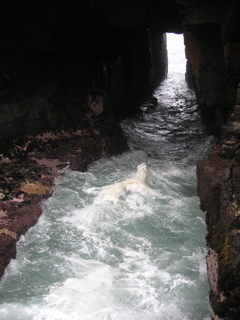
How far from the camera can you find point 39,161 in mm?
8398

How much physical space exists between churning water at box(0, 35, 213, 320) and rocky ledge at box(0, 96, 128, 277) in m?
0.21

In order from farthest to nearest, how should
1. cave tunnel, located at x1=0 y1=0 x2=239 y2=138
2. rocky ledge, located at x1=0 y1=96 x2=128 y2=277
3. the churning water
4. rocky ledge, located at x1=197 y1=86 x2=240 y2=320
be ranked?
cave tunnel, located at x1=0 y1=0 x2=239 y2=138
rocky ledge, located at x1=0 y1=96 x2=128 y2=277
the churning water
rocky ledge, located at x1=197 y1=86 x2=240 y2=320

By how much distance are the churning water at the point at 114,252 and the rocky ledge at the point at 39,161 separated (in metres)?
0.21

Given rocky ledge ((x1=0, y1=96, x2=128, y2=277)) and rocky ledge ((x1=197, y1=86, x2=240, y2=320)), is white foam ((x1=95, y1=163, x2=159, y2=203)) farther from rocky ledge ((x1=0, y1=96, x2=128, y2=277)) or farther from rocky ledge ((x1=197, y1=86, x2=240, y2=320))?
rocky ledge ((x1=197, y1=86, x2=240, y2=320))

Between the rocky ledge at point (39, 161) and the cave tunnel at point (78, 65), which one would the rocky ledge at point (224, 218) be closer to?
the cave tunnel at point (78, 65)

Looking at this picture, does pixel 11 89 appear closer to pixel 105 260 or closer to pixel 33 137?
pixel 33 137

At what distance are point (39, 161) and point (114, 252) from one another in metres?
3.30

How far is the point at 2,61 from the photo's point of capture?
31.0 ft

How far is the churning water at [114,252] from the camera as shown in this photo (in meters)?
4.77

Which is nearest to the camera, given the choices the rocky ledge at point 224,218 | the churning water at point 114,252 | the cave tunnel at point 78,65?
the rocky ledge at point 224,218

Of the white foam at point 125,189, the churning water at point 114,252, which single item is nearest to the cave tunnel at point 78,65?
the churning water at point 114,252

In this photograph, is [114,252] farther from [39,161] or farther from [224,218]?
[39,161]

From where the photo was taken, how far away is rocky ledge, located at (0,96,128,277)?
6254 millimetres

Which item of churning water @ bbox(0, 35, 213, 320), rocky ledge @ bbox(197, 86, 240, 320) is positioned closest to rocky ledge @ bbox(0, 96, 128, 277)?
churning water @ bbox(0, 35, 213, 320)
